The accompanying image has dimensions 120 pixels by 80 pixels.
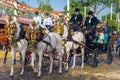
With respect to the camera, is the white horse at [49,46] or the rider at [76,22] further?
the rider at [76,22]

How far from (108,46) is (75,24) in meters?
3.09

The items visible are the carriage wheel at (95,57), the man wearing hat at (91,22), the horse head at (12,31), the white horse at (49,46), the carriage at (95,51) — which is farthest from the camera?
the man wearing hat at (91,22)

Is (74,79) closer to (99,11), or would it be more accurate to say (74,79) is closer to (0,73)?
(0,73)

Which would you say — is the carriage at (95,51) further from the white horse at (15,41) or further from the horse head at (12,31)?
the horse head at (12,31)

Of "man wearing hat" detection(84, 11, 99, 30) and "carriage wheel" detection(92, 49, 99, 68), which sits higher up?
"man wearing hat" detection(84, 11, 99, 30)

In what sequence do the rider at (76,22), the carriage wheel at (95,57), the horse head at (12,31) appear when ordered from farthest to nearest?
the carriage wheel at (95,57) < the rider at (76,22) < the horse head at (12,31)

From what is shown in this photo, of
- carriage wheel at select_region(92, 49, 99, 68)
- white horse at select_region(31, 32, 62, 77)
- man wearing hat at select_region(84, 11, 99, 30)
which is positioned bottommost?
carriage wheel at select_region(92, 49, 99, 68)

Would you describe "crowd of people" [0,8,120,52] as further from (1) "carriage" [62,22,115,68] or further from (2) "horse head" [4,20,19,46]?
(2) "horse head" [4,20,19,46]

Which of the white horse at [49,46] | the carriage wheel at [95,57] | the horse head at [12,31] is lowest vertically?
the carriage wheel at [95,57]

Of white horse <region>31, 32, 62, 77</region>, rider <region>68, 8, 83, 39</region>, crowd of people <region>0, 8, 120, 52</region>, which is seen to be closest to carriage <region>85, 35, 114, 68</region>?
crowd of people <region>0, 8, 120, 52</region>

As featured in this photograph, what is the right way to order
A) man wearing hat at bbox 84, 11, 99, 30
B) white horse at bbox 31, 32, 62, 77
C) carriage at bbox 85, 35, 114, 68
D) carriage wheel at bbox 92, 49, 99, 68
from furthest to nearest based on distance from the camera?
man wearing hat at bbox 84, 11, 99, 30, carriage at bbox 85, 35, 114, 68, carriage wheel at bbox 92, 49, 99, 68, white horse at bbox 31, 32, 62, 77

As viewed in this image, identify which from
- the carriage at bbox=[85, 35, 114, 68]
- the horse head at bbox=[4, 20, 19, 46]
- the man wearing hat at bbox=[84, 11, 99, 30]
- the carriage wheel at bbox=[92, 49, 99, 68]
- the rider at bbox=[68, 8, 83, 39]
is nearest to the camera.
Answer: the horse head at bbox=[4, 20, 19, 46]

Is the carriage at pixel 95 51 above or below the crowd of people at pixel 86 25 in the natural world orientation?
below

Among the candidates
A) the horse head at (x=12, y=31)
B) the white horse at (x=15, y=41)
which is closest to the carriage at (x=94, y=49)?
the white horse at (x=15, y=41)
